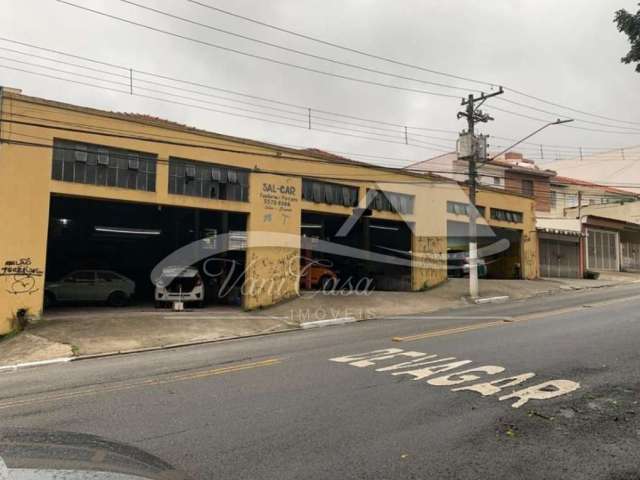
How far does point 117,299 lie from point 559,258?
27.4m

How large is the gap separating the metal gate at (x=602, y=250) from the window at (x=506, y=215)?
9.14 m

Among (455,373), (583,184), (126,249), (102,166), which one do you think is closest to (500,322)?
(455,373)

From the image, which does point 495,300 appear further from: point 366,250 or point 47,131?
point 47,131

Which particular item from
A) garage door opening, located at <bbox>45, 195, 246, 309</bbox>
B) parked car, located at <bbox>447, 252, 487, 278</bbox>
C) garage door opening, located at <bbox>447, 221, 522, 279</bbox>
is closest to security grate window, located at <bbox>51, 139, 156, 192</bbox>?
garage door opening, located at <bbox>45, 195, 246, 309</bbox>

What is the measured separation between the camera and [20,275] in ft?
45.3

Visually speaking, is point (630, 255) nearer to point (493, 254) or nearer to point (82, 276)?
point (493, 254)

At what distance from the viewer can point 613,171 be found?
5116 cm

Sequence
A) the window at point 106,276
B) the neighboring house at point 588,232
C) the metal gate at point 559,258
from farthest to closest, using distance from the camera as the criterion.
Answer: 1. the neighboring house at point 588,232
2. the metal gate at point 559,258
3. the window at point 106,276

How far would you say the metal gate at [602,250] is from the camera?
35975 millimetres

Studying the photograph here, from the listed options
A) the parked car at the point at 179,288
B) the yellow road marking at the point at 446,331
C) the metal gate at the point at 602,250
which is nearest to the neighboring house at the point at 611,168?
the metal gate at the point at 602,250

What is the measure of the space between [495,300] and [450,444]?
59.3ft

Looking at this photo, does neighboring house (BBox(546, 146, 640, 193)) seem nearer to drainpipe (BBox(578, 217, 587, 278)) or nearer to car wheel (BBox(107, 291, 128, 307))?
drainpipe (BBox(578, 217, 587, 278))

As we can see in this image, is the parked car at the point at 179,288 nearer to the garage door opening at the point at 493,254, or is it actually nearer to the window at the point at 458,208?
the window at the point at 458,208

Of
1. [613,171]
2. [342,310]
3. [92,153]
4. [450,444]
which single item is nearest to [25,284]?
[92,153]
